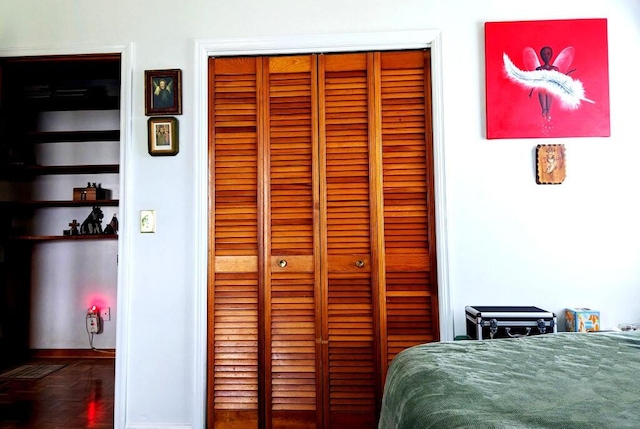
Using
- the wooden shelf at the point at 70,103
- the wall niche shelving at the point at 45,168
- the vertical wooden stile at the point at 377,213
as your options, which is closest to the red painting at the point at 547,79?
the vertical wooden stile at the point at 377,213

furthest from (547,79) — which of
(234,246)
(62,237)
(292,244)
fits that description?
(62,237)

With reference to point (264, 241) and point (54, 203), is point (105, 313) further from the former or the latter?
point (264, 241)

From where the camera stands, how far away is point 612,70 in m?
2.04

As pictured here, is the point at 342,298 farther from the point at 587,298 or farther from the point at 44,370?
the point at 44,370

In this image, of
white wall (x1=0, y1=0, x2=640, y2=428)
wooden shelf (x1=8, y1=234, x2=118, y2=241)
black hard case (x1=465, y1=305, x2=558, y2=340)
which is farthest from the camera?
wooden shelf (x1=8, y1=234, x2=118, y2=241)

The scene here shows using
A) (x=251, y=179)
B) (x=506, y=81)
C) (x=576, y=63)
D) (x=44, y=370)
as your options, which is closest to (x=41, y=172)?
(x=44, y=370)

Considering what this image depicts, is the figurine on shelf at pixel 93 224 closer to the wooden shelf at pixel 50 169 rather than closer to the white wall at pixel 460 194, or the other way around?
the wooden shelf at pixel 50 169

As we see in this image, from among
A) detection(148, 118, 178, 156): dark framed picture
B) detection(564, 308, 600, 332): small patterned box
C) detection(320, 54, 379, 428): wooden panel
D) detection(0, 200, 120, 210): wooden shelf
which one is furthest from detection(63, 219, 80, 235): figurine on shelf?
detection(564, 308, 600, 332): small patterned box

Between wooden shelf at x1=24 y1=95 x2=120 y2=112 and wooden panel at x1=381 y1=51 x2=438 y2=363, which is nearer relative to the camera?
wooden panel at x1=381 y1=51 x2=438 y2=363

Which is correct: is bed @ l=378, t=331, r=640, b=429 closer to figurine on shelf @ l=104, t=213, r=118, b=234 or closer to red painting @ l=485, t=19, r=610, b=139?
red painting @ l=485, t=19, r=610, b=139

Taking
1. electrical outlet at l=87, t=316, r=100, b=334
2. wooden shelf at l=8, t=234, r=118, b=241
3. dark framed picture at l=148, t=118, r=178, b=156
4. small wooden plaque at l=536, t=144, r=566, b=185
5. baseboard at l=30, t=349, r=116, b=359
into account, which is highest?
dark framed picture at l=148, t=118, r=178, b=156

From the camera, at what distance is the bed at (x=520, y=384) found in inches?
25.7

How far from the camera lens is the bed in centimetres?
65

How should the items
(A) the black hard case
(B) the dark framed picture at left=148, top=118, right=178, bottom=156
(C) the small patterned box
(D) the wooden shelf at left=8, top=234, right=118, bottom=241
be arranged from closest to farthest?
(A) the black hard case < (C) the small patterned box < (B) the dark framed picture at left=148, top=118, right=178, bottom=156 < (D) the wooden shelf at left=8, top=234, right=118, bottom=241
